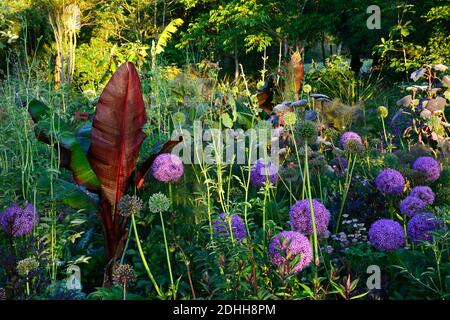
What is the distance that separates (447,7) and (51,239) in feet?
30.7

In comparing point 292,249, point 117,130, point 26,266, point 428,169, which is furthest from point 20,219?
point 428,169

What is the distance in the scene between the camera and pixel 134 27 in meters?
23.2

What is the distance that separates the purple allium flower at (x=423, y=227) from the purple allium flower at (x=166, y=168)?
1285 mm

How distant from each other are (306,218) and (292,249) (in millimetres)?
303

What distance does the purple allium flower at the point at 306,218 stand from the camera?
8.14ft

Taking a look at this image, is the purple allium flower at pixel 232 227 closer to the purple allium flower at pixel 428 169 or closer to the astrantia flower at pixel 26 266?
the astrantia flower at pixel 26 266

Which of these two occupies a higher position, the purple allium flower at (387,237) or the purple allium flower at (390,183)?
the purple allium flower at (390,183)

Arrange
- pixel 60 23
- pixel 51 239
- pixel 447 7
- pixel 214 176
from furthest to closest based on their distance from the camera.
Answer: pixel 60 23
pixel 447 7
pixel 214 176
pixel 51 239

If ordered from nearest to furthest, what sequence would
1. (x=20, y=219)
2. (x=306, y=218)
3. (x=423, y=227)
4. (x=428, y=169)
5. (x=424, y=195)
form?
(x=306, y=218) → (x=423, y=227) → (x=20, y=219) → (x=424, y=195) → (x=428, y=169)

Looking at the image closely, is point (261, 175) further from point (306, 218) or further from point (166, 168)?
point (306, 218)

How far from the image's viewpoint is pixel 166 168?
122 inches

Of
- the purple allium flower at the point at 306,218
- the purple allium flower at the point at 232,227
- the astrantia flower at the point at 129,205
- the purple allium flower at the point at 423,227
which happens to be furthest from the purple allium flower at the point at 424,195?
the astrantia flower at the point at 129,205
